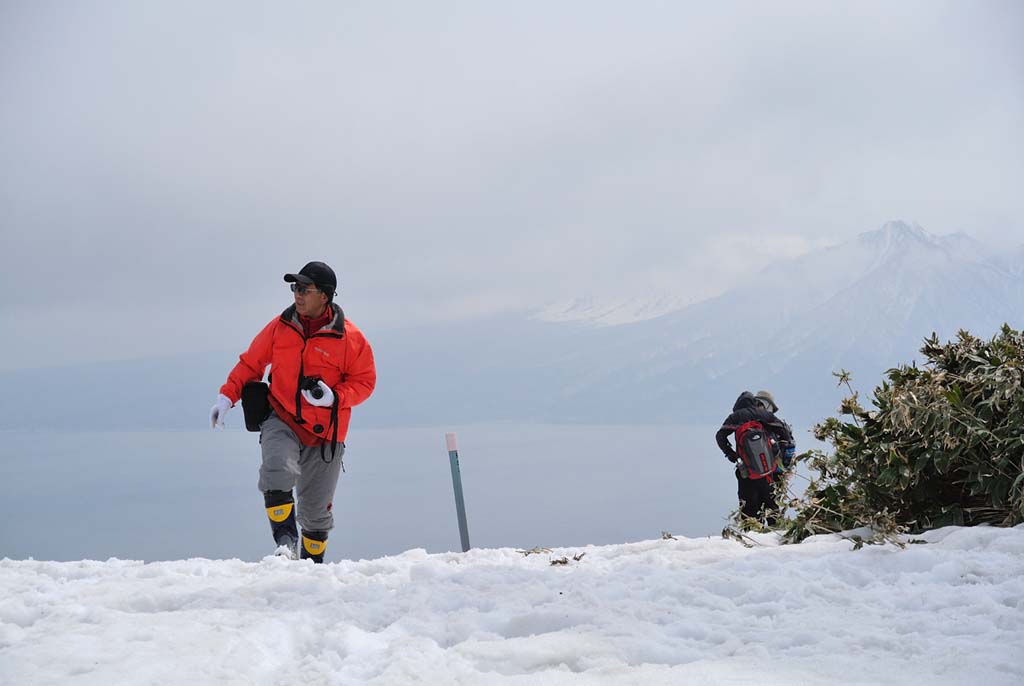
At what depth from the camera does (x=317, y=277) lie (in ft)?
21.9

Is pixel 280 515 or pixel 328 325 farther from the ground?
pixel 328 325

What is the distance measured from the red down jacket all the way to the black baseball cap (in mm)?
198

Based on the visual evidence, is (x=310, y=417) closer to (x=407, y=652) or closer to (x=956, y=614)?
(x=407, y=652)

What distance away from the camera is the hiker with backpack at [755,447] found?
30.1 ft

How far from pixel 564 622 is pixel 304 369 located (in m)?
3.69

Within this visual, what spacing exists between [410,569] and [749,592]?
195cm

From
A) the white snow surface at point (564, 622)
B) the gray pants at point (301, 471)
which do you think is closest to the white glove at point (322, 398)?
the gray pants at point (301, 471)

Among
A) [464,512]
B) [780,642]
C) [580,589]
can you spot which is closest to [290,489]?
[464,512]

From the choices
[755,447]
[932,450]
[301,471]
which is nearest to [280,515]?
[301,471]

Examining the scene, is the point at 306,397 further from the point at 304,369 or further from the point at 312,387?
the point at 304,369

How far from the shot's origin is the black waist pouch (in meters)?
6.65

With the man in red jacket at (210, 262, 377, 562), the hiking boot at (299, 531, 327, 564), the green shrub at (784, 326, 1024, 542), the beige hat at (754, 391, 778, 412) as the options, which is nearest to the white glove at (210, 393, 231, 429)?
the man in red jacket at (210, 262, 377, 562)

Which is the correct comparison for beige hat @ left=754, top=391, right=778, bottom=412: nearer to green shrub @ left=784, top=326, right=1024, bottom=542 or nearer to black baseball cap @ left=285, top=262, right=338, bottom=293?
green shrub @ left=784, top=326, right=1024, bottom=542

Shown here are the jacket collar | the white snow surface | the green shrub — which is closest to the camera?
the white snow surface
